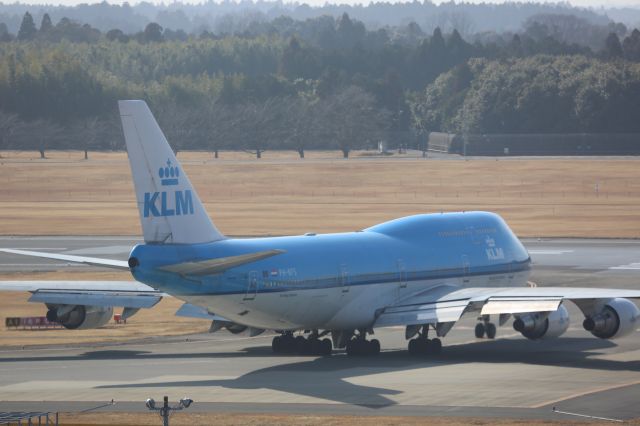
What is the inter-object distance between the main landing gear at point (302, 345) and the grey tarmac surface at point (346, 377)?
0.58 metres

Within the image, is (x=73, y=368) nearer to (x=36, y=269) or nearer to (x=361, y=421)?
(x=361, y=421)

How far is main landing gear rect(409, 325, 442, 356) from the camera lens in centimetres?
5781

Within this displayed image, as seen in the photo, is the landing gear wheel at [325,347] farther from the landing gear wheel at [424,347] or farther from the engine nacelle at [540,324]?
the engine nacelle at [540,324]

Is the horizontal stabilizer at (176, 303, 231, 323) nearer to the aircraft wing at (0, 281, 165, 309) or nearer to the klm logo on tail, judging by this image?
the aircraft wing at (0, 281, 165, 309)

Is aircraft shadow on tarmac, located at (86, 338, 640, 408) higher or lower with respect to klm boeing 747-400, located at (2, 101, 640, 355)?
lower

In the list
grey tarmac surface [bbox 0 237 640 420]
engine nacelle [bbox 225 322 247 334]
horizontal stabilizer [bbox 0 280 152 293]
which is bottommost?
grey tarmac surface [bbox 0 237 640 420]

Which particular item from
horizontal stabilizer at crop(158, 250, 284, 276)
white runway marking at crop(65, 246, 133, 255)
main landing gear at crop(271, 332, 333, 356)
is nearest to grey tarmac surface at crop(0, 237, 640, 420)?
main landing gear at crop(271, 332, 333, 356)

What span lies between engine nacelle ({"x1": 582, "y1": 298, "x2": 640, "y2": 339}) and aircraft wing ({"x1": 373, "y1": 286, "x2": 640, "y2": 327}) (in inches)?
23.0

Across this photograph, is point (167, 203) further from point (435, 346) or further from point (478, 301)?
point (435, 346)

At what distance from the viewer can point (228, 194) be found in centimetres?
17375

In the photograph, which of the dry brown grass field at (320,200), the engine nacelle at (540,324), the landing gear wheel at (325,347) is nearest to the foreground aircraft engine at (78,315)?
the landing gear wheel at (325,347)

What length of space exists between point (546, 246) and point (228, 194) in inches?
2874

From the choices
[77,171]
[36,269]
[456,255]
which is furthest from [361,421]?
[77,171]

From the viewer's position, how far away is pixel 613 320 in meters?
53.2
